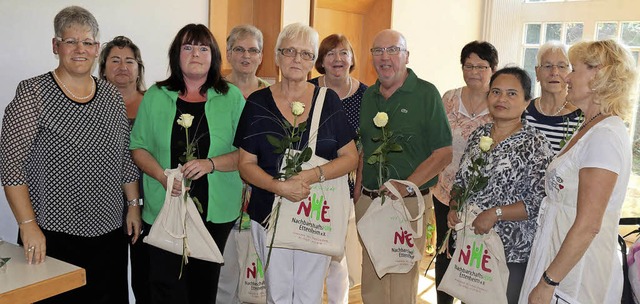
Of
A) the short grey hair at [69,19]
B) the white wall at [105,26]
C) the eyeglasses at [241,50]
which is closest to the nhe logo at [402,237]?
the eyeglasses at [241,50]

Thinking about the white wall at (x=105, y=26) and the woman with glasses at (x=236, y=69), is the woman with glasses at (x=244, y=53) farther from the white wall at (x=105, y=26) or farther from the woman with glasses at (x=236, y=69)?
the white wall at (x=105, y=26)

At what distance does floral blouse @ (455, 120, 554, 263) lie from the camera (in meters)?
2.26

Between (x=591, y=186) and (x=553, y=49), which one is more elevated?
(x=553, y=49)

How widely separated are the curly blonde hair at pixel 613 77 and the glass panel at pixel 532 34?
19.8 ft

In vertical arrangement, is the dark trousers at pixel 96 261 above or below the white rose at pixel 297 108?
below

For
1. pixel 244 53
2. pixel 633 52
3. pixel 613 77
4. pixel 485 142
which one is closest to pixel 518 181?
pixel 485 142

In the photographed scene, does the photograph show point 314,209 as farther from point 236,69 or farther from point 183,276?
point 236,69

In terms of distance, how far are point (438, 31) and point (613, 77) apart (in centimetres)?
523

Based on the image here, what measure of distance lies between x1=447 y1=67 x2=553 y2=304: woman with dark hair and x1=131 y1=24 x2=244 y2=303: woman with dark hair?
1141mm

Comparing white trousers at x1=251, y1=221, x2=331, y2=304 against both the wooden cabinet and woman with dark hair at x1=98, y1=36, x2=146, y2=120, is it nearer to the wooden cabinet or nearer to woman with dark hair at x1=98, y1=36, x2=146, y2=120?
woman with dark hair at x1=98, y1=36, x2=146, y2=120

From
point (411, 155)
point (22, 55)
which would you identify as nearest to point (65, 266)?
point (411, 155)

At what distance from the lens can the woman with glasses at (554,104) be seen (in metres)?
2.75

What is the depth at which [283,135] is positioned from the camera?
2.32m

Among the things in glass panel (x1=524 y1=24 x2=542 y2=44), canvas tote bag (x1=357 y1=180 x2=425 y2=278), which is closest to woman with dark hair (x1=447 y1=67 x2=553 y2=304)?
canvas tote bag (x1=357 y1=180 x2=425 y2=278)
